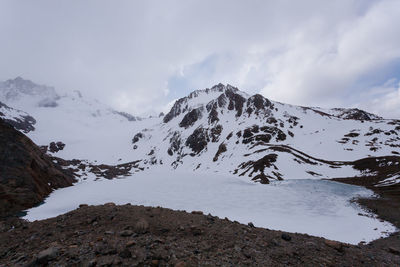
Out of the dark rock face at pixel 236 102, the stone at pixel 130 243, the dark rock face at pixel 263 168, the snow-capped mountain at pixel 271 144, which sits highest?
the dark rock face at pixel 236 102

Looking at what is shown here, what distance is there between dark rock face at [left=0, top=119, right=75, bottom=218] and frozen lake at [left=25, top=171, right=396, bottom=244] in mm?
1558

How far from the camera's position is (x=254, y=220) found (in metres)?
14.5

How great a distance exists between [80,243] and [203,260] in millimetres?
4271

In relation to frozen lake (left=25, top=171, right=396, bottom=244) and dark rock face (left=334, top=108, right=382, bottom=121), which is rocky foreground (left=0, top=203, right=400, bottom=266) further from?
dark rock face (left=334, top=108, right=382, bottom=121)

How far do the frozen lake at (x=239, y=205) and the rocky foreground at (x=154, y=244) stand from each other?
219 inches

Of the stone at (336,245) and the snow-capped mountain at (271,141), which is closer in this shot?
the stone at (336,245)

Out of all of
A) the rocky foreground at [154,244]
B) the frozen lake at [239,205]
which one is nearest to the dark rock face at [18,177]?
the frozen lake at [239,205]

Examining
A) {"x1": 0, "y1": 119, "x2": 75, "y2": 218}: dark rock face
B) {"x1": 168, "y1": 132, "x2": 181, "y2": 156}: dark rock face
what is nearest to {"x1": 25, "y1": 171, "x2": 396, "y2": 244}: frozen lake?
{"x1": 0, "y1": 119, "x2": 75, "y2": 218}: dark rock face

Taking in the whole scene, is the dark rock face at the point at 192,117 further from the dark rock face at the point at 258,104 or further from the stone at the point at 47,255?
the stone at the point at 47,255

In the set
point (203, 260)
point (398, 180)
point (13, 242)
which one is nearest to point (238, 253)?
point (203, 260)

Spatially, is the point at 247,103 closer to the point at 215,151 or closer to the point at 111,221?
the point at 215,151

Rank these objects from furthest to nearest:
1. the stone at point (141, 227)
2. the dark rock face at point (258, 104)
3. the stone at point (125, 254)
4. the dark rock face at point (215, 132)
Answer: the dark rock face at point (258, 104)
the dark rock face at point (215, 132)
the stone at point (141, 227)
the stone at point (125, 254)

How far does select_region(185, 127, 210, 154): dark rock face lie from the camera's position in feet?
454

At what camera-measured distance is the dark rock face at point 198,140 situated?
13838cm
